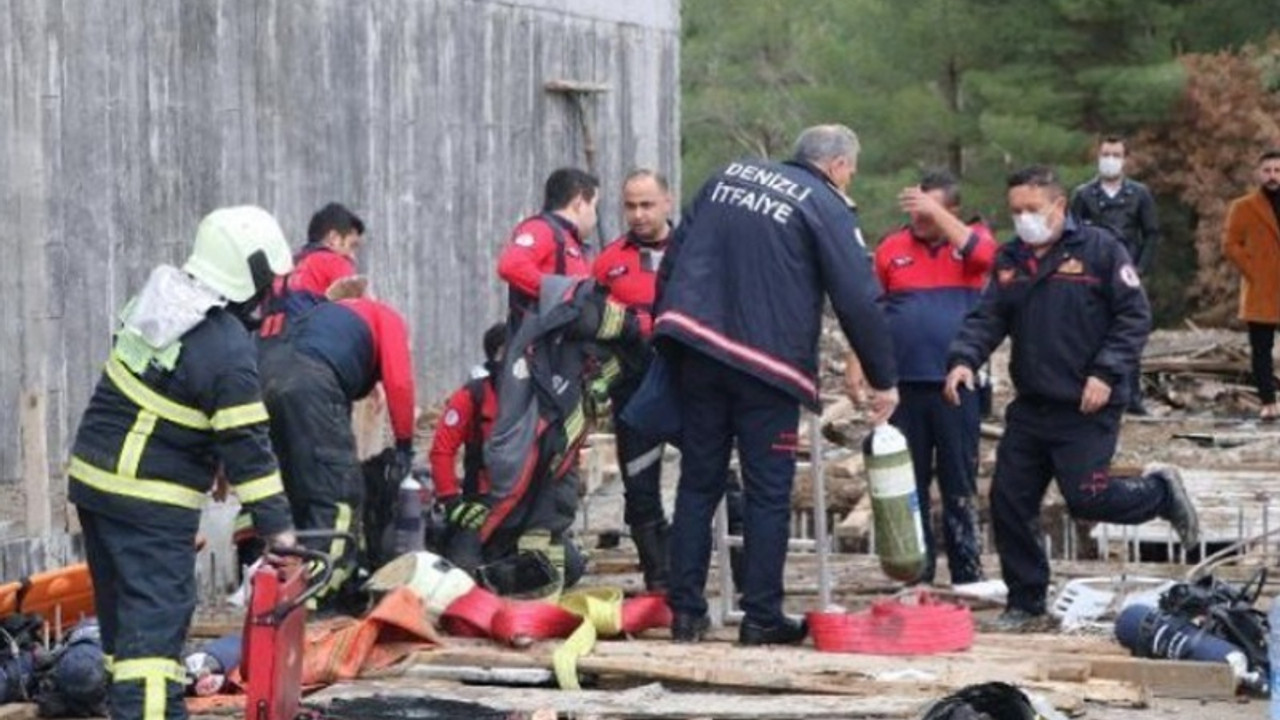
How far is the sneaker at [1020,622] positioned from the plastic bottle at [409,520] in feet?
9.07

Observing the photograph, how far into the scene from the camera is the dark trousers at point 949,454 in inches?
510

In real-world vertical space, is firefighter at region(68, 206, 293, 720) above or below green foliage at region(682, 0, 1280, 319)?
below

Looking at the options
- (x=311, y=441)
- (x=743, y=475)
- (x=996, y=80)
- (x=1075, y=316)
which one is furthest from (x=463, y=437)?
(x=996, y=80)

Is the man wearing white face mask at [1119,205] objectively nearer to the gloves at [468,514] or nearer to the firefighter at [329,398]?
the gloves at [468,514]

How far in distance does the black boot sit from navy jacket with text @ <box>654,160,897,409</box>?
5.47 ft

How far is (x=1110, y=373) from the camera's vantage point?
11719 mm

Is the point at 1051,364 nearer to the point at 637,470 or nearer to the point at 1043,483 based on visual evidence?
the point at 1043,483

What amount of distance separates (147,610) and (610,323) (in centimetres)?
361

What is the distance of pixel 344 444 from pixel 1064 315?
305 cm

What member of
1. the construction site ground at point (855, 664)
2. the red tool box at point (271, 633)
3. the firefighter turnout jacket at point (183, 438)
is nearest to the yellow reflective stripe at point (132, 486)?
the firefighter turnout jacket at point (183, 438)

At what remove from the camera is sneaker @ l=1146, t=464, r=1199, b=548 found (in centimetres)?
1241

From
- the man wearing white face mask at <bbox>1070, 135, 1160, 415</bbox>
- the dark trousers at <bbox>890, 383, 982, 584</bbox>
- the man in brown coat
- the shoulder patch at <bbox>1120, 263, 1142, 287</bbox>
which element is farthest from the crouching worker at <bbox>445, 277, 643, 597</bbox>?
the man in brown coat

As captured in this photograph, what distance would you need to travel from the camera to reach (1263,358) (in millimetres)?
20688

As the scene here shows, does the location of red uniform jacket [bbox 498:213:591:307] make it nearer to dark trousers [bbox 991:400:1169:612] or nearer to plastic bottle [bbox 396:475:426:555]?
plastic bottle [bbox 396:475:426:555]
